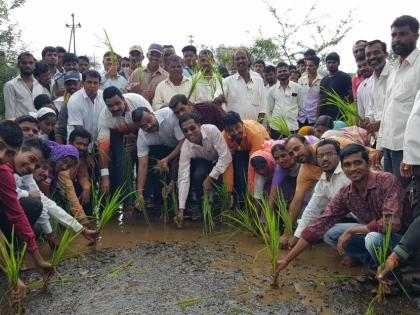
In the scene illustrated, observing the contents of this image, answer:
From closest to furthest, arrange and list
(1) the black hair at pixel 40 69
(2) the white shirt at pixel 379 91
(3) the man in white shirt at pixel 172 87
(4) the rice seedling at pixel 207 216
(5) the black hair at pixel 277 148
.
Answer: (5) the black hair at pixel 277 148
(2) the white shirt at pixel 379 91
(4) the rice seedling at pixel 207 216
(3) the man in white shirt at pixel 172 87
(1) the black hair at pixel 40 69

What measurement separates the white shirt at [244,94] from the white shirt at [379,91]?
1.71 m

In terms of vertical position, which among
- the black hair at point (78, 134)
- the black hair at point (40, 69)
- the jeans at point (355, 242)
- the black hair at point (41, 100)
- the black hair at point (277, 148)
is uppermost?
the black hair at point (40, 69)

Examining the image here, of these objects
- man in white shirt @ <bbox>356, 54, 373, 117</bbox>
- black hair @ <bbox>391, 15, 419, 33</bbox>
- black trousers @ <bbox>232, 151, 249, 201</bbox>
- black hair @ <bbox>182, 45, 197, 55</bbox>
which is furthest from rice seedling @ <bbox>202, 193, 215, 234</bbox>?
black hair @ <bbox>182, 45, 197, 55</bbox>

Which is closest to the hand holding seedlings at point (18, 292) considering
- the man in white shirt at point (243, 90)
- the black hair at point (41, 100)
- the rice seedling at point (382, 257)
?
the rice seedling at point (382, 257)

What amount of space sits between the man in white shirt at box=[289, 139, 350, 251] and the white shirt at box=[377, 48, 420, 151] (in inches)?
17.4

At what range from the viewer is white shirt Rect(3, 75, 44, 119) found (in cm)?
570

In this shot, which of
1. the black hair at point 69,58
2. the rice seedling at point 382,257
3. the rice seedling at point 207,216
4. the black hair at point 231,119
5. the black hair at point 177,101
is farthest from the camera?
the black hair at point 69,58

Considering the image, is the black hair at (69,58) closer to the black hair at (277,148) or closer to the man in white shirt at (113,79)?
the man in white shirt at (113,79)

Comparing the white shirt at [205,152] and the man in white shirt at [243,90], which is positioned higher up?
the man in white shirt at [243,90]

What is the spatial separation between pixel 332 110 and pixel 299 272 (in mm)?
3372

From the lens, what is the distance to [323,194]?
3789 millimetres

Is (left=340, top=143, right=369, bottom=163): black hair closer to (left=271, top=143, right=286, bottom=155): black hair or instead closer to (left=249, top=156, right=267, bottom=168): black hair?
(left=271, top=143, right=286, bottom=155): black hair

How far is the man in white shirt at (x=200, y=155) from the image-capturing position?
16.0ft

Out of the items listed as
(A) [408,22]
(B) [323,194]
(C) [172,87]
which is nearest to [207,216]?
(B) [323,194]
